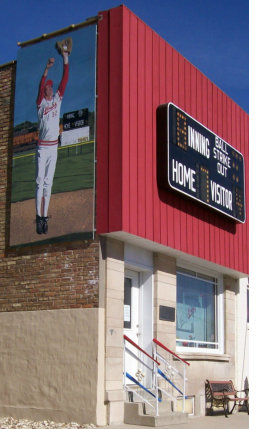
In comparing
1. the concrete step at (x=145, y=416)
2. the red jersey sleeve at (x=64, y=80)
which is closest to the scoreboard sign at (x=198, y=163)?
the red jersey sleeve at (x=64, y=80)

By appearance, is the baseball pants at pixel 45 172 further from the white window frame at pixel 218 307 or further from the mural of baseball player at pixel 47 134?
the white window frame at pixel 218 307

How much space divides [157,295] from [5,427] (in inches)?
155

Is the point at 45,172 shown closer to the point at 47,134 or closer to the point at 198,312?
the point at 47,134

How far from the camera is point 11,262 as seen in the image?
12.2 m

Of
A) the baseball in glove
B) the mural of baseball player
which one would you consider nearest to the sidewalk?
the mural of baseball player

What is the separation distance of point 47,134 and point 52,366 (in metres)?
4.36

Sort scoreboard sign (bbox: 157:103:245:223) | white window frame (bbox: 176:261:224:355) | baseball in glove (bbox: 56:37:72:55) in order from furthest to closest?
1. white window frame (bbox: 176:261:224:355)
2. scoreboard sign (bbox: 157:103:245:223)
3. baseball in glove (bbox: 56:37:72:55)

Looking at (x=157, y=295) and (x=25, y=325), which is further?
(x=157, y=295)

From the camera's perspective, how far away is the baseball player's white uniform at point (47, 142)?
39.1ft

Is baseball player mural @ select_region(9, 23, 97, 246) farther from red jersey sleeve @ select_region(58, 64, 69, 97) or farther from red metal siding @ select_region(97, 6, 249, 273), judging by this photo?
red metal siding @ select_region(97, 6, 249, 273)

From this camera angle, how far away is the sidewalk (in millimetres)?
10854
